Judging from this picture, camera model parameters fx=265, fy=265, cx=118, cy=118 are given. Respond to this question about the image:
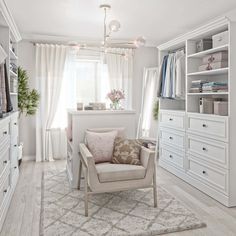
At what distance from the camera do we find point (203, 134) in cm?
351

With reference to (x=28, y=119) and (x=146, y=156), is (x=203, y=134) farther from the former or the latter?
(x=28, y=119)

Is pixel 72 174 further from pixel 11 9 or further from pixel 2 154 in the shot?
pixel 11 9

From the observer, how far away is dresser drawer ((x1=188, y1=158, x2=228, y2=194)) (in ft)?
10.2

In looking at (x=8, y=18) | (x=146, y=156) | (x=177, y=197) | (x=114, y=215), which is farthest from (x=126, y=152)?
(x=8, y=18)

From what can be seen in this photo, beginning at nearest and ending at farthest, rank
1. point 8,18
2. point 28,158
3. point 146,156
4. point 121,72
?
point 146,156 < point 8,18 < point 28,158 < point 121,72

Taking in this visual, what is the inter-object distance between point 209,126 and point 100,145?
140cm

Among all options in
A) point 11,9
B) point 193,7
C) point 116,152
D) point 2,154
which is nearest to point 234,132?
point 116,152

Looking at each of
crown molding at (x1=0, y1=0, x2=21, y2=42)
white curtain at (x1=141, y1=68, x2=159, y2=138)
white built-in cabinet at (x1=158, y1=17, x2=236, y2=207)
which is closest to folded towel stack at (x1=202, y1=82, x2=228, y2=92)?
white built-in cabinet at (x1=158, y1=17, x2=236, y2=207)

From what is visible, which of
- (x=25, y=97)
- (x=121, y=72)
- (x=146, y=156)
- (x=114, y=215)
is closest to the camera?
(x=114, y=215)

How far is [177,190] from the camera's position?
11.8 feet

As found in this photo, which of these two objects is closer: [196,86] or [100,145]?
[100,145]

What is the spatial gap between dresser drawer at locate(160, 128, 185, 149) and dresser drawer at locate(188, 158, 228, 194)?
1.14 ft

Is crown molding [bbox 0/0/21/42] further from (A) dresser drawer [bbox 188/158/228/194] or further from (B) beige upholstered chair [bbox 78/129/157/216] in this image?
(A) dresser drawer [bbox 188/158/228/194]

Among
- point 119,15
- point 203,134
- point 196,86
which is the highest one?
point 119,15
